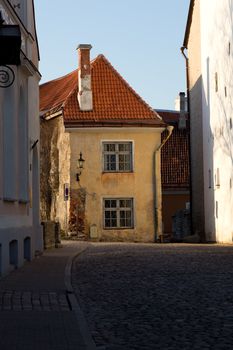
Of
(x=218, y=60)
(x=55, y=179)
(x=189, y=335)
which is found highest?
(x=218, y=60)

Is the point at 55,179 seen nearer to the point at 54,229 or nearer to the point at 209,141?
the point at 209,141

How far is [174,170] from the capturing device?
45906 mm

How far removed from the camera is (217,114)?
3183 cm

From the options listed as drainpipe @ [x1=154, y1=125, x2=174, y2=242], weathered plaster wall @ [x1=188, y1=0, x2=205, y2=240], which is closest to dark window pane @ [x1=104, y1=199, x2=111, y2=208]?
drainpipe @ [x1=154, y1=125, x2=174, y2=242]

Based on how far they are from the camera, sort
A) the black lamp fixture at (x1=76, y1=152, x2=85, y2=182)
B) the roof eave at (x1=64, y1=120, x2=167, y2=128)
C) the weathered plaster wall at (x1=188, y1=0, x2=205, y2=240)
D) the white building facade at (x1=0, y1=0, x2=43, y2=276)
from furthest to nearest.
A: 1. the roof eave at (x1=64, y1=120, x2=167, y2=128)
2. the black lamp fixture at (x1=76, y1=152, x2=85, y2=182)
3. the weathered plaster wall at (x1=188, y1=0, x2=205, y2=240)
4. the white building facade at (x1=0, y1=0, x2=43, y2=276)

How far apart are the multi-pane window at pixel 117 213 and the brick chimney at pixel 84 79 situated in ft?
16.3

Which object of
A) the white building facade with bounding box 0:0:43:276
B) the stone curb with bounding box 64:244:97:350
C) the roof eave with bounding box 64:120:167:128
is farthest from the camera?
the roof eave with bounding box 64:120:167:128

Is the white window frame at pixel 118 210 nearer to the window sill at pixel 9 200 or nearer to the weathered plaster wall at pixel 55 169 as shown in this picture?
the weathered plaster wall at pixel 55 169

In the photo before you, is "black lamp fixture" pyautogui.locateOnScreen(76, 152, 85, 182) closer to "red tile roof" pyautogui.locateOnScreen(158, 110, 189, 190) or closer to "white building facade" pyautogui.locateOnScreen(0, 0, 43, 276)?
"red tile roof" pyautogui.locateOnScreen(158, 110, 189, 190)

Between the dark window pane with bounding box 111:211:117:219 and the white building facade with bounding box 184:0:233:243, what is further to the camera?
the dark window pane with bounding box 111:211:117:219

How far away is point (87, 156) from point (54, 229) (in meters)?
11.6

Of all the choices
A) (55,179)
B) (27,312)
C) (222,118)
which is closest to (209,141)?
(222,118)

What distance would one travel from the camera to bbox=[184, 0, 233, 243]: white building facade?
2964cm

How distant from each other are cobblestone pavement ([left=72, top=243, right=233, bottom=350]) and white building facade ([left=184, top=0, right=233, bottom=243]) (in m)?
11.4
